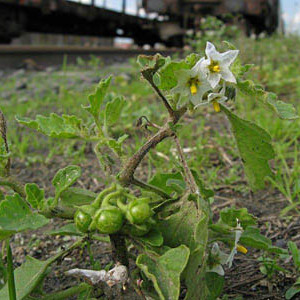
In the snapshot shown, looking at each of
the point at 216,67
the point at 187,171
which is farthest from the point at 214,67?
the point at 187,171

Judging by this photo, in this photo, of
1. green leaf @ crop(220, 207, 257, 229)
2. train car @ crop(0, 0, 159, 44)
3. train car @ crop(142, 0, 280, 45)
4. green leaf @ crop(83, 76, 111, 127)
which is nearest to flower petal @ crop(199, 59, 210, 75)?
green leaf @ crop(83, 76, 111, 127)

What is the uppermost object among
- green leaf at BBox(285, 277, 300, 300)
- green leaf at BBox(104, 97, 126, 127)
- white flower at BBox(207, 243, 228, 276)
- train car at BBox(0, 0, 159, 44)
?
train car at BBox(0, 0, 159, 44)

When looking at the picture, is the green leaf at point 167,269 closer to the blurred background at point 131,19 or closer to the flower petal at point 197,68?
the flower petal at point 197,68

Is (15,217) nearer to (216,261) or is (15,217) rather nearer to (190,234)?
(190,234)

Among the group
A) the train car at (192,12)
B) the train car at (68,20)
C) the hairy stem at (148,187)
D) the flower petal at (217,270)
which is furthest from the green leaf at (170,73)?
the train car at (192,12)

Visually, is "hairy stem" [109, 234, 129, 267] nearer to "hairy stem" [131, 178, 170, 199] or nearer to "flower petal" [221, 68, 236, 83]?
"hairy stem" [131, 178, 170, 199]

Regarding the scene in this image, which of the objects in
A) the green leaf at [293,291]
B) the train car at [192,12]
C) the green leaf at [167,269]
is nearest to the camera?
the green leaf at [167,269]
